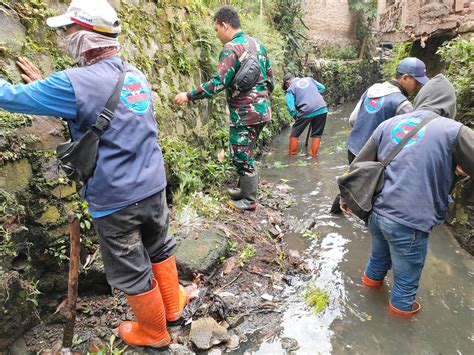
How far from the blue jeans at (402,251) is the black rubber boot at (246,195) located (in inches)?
79.2

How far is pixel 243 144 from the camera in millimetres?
4762

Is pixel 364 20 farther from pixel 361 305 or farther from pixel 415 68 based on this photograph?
pixel 361 305

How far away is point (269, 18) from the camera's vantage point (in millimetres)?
12625

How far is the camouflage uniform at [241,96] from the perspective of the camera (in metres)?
4.42

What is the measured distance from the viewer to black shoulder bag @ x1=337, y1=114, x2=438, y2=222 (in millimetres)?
2924

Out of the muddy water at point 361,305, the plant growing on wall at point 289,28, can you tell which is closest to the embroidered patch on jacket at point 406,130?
the muddy water at point 361,305

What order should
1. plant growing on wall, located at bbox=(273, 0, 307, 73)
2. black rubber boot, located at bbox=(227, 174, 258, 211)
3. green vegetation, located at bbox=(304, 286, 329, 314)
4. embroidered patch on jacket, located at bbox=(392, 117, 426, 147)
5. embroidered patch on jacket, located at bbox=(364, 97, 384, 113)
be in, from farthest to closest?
plant growing on wall, located at bbox=(273, 0, 307, 73) → black rubber boot, located at bbox=(227, 174, 258, 211) → embroidered patch on jacket, located at bbox=(364, 97, 384, 113) → green vegetation, located at bbox=(304, 286, 329, 314) → embroidered patch on jacket, located at bbox=(392, 117, 426, 147)

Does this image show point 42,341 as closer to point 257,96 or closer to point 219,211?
point 219,211

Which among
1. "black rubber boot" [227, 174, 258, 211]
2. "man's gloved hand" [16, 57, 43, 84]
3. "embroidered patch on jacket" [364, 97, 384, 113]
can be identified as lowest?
"black rubber boot" [227, 174, 258, 211]

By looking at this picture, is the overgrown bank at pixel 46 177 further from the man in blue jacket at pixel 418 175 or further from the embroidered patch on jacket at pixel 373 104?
the embroidered patch on jacket at pixel 373 104

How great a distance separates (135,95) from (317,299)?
2440 millimetres

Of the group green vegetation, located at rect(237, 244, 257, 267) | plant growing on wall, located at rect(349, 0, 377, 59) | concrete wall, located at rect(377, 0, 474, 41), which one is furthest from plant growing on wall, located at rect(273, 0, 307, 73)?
green vegetation, located at rect(237, 244, 257, 267)

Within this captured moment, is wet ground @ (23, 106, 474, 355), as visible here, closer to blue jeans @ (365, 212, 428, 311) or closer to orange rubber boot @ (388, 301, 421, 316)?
orange rubber boot @ (388, 301, 421, 316)

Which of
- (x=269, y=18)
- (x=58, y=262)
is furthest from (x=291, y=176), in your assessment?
(x=269, y=18)
